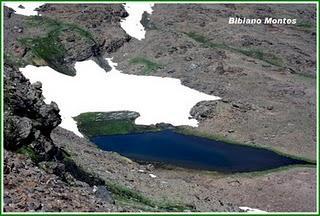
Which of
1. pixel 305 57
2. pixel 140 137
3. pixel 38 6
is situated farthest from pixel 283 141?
pixel 38 6

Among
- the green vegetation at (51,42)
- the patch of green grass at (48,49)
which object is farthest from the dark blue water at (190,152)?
the patch of green grass at (48,49)

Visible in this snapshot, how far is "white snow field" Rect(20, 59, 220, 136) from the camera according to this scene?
104 m

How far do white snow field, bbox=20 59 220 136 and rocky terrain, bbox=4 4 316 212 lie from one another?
3.52 meters

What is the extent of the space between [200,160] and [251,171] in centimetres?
926

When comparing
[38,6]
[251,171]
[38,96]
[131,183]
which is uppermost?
[38,96]

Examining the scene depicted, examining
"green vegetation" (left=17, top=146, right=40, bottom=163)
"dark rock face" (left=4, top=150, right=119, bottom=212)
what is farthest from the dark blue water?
"dark rock face" (left=4, top=150, right=119, bottom=212)

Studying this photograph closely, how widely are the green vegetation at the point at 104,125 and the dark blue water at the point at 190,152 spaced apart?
2.15 meters

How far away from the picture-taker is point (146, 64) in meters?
128

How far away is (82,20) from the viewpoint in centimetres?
14350

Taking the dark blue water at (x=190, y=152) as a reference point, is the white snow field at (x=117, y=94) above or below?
below

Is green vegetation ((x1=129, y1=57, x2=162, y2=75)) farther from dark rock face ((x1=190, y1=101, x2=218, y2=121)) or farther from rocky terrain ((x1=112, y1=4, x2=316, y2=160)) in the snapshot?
dark rock face ((x1=190, y1=101, x2=218, y2=121))

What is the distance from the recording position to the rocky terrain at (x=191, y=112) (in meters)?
35.3

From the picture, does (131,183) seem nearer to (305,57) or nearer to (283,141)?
(283,141)

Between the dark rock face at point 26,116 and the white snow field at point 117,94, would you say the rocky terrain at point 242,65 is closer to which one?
the white snow field at point 117,94
